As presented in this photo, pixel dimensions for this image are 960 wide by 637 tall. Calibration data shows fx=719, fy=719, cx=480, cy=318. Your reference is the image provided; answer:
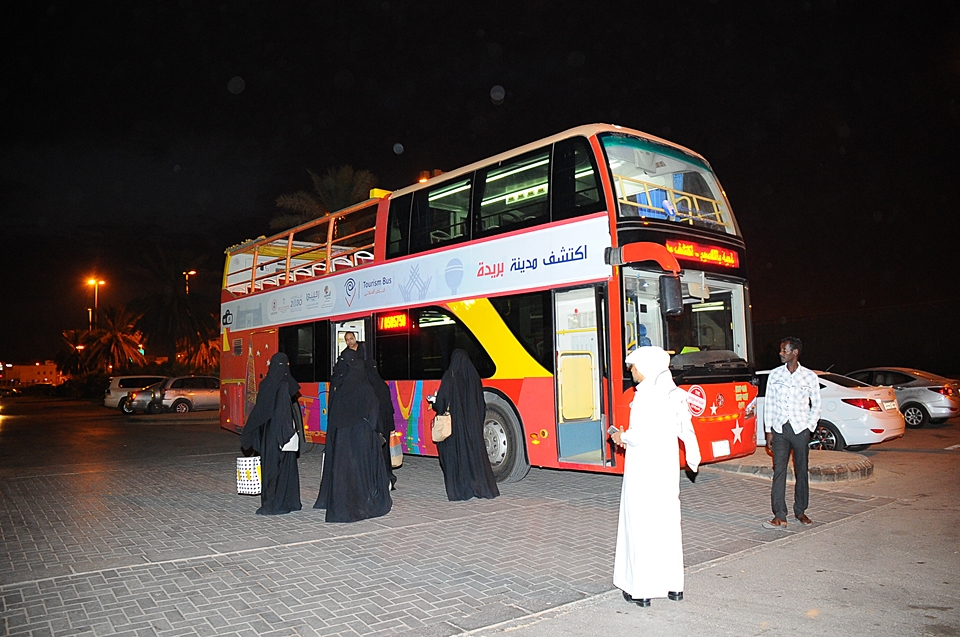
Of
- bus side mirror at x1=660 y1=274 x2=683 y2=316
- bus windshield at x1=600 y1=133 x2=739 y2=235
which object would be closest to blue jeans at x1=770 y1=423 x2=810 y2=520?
bus side mirror at x1=660 y1=274 x2=683 y2=316

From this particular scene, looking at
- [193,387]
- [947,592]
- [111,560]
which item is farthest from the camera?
[193,387]

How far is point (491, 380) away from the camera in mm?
9945

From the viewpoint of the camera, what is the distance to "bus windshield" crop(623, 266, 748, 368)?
329 inches

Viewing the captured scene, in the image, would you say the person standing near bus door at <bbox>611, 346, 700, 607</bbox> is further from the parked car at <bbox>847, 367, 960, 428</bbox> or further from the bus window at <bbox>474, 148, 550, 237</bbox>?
the parked car at <bbox>847, 367, 960, 428</bbox>

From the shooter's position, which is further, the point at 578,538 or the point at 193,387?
the point at 193,387

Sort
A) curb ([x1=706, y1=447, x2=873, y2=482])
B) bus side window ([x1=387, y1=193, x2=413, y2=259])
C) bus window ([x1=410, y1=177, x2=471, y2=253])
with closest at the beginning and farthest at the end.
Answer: curb ([x1=706, y1=447, x2=873, y2=482]), bus window ([x1=410, y1=177, x2=471, y2=253]), bus side window ([x1=387, y1=193, x2=413, y2=259])

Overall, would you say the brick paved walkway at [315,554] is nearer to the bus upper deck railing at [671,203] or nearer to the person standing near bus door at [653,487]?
the person standing near bus door at [653,487]

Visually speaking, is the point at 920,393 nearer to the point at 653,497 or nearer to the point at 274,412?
the point at 653,497

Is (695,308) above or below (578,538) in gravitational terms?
above

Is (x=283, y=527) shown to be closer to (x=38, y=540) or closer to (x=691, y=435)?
(x=38, y=540)

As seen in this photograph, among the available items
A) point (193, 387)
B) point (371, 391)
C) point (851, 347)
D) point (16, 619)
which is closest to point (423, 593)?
point (16, 619)

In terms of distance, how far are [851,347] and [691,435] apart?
3814 cm

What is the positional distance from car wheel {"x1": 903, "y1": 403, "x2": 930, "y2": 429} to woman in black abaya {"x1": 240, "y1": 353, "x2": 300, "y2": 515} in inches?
592

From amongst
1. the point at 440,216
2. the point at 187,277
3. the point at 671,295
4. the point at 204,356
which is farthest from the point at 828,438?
the point at 204,356
